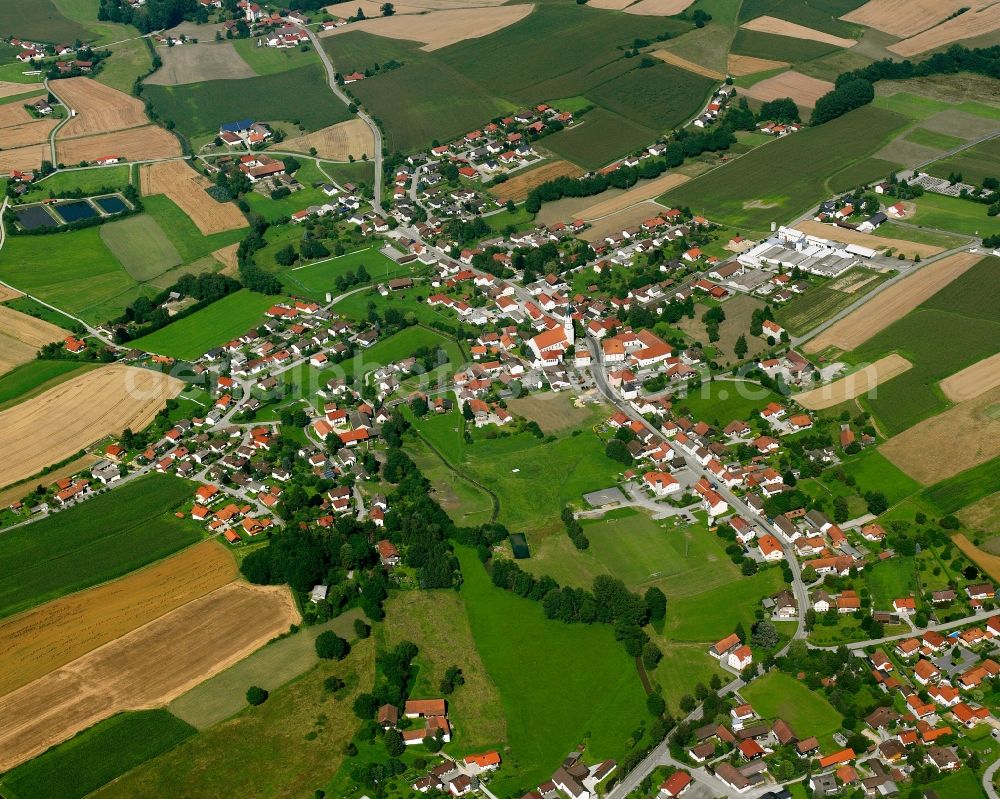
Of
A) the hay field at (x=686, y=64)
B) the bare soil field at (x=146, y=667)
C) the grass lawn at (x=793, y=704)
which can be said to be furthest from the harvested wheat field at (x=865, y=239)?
the bare soil field at (x=146, y=667)

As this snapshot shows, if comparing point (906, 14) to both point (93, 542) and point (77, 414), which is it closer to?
point (77, 414)

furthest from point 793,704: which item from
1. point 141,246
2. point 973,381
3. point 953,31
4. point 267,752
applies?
point 953,31

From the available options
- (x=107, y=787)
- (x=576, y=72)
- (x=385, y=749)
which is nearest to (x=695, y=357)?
(x=385, y=749)

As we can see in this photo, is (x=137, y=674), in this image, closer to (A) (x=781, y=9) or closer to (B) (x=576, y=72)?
(B) (x=576, y=72)

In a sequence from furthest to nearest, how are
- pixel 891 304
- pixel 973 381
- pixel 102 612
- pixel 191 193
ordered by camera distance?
pixel 191 193
pixel 891 304
pixel 973 381
pixel 102 612

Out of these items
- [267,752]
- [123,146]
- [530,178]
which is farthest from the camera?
[123,146]
